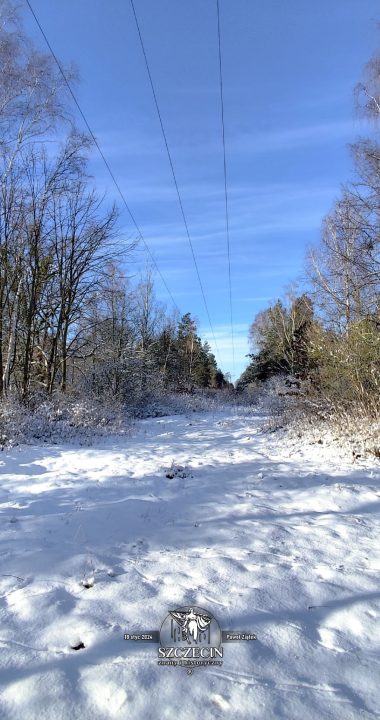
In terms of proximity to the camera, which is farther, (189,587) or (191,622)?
(189,587)

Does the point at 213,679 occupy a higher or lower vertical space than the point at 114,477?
lower

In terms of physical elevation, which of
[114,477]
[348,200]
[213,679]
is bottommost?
[213,679]

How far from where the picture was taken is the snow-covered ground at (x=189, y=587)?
2.04 metres

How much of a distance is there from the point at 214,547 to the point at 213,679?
5.49 feet

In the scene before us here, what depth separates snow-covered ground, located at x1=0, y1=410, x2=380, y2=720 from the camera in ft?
6.71

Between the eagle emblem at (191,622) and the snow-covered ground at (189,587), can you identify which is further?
the eagle emblem at (191,622)

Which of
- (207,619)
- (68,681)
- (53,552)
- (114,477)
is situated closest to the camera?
(68,681)

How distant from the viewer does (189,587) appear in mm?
3082

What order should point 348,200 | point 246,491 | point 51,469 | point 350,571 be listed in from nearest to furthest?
point 350,571
point 246,491
point 51,469
point 348,200

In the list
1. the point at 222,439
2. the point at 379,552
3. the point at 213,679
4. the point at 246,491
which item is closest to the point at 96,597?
the point at 213,679

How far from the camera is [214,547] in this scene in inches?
151

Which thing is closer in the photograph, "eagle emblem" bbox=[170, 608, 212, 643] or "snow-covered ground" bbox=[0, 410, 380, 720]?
"snow-covered ground" bbox=[0, 410, 380, 720]

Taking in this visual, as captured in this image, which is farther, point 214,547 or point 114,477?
point 114,477

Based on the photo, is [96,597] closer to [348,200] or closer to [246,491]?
[246,491]
